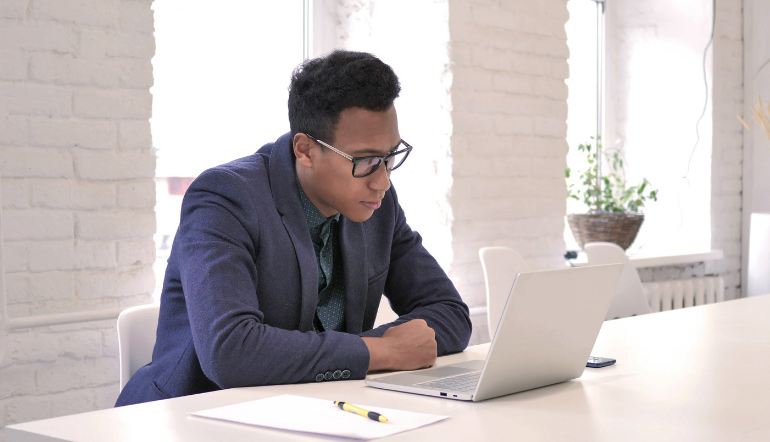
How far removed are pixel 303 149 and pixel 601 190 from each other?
2.58 m

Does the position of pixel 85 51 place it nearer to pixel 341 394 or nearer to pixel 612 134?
pixel 341 394

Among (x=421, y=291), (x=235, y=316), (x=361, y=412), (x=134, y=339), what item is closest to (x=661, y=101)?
(x=421, y=291)

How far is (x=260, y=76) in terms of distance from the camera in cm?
302

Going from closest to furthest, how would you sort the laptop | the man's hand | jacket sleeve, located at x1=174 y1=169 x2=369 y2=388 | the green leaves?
the laptop
jacket sleeve, located at x1=174 y1=169 x2=369 y2=388
the man's hand
the green leaves

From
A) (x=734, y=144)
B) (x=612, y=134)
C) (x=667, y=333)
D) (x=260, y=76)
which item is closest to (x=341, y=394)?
(x=667, y=333)

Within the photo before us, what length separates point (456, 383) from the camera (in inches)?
52.4

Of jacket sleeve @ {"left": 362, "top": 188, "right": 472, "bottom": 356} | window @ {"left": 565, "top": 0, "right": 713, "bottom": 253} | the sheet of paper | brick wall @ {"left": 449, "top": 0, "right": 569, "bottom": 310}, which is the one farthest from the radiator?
the sheet of paper

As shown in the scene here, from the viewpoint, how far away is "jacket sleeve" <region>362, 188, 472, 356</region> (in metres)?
1.74

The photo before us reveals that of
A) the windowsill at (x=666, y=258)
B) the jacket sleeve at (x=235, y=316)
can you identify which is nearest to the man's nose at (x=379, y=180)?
the jacket sleeve at (x=235, y=316)

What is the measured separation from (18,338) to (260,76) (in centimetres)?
133

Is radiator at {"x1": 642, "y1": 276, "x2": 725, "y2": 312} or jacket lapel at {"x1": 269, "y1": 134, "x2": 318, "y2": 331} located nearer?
jacket lapel at {"x1": 269, "y1": 134, "x2": 318, "y2": 331}

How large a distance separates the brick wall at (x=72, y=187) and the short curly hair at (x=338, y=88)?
719 mm

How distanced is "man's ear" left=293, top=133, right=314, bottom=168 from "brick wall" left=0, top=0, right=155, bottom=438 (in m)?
0.70

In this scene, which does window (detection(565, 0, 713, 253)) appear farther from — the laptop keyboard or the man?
the laptop keyboard
